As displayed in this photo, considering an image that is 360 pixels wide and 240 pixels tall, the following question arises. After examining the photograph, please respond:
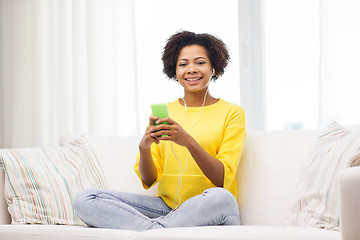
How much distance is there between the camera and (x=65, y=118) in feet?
11.1

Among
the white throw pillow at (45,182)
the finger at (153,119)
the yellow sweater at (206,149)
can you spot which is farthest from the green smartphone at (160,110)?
the white throw pillow at (45,182)

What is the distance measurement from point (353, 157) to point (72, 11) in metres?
2.43

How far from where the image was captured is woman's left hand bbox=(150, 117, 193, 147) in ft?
5.96

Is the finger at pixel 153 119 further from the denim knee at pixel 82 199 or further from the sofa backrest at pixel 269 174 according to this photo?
the sofa backrest at pixel 269 174

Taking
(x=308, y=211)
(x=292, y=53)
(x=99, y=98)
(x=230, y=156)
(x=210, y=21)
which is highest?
(x=210, y=21)

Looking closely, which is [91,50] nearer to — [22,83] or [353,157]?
[22,83]

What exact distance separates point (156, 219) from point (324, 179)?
2.02 ft

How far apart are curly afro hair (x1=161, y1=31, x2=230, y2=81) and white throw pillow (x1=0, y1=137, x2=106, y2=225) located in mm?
588

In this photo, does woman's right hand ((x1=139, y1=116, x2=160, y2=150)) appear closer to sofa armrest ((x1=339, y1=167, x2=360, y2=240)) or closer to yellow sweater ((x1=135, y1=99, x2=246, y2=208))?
yellow sweater ((x1=135, y1=99, x2=246, y2=208))

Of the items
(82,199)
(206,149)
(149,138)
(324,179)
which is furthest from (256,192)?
(82,199)

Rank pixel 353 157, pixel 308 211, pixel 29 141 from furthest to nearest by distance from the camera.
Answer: pixel 29 141 → pixel 308 211 → pixel 353 157

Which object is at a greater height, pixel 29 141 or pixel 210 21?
pixel 210 21

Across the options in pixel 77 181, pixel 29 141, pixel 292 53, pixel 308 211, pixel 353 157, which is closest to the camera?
pixel 353 157

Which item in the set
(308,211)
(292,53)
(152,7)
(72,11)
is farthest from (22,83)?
(308,211)
